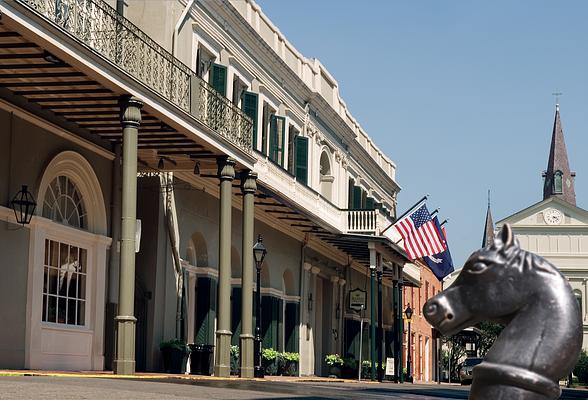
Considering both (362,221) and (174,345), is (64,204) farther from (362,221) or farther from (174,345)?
(362,221)

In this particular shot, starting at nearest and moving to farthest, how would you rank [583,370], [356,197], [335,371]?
1. [335,371]
2. [356,197]
3. [583,370]

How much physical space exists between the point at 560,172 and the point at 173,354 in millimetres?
106194

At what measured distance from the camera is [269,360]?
27375 mm

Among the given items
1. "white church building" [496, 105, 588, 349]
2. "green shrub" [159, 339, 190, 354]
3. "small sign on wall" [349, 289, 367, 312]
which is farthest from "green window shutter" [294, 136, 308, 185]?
"white church building" [496, 105, 588, 349]

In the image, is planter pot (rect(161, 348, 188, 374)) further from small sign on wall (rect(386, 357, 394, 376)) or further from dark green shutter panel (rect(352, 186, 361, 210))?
dark green shutter panel (rect(352, 186, 361, 210))

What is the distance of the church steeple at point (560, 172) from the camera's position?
122 meters

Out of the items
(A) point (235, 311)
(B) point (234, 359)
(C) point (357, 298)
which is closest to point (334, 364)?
(C) point (357, 298)

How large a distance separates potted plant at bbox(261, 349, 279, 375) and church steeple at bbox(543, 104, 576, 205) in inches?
3868

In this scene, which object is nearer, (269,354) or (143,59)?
(143,59)

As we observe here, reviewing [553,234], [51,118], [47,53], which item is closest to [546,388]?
[47,53]

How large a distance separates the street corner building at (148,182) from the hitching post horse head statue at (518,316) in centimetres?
1030

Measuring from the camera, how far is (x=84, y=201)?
1944 cm

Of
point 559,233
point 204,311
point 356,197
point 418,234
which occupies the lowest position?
point 204,311

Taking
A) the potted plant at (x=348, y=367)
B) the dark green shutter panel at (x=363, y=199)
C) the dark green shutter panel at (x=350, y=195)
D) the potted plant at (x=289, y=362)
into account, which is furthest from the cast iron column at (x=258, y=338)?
the dark green shutter panel at (x=363, y=199)
